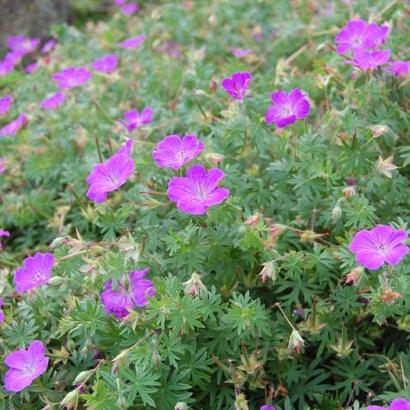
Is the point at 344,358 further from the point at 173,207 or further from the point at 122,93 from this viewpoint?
the point at 122,93

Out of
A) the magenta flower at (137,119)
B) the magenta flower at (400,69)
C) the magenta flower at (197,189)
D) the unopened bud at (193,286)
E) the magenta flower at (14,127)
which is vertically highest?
the magenta flower at (197,189)

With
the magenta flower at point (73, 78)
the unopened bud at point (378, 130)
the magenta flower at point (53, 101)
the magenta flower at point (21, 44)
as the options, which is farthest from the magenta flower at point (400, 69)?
the magenta flower at point (21, 44)

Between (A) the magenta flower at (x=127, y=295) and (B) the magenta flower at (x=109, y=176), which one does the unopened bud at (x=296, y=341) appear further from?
(B) the magenta flower at (x=109, y=176)

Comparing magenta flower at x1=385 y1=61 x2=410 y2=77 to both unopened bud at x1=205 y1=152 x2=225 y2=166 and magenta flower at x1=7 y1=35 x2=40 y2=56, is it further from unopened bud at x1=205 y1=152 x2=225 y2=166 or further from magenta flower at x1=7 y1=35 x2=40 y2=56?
magenta flower at x1=7 y1=35 x2=40 y2=56

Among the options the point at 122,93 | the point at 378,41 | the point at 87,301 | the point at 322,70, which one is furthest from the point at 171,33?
the point at 87,301

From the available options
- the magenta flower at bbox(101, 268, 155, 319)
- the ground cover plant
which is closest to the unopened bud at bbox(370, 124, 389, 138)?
the ground cover plant

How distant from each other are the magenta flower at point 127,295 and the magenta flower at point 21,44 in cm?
274

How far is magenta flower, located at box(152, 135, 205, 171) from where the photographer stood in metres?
2.13

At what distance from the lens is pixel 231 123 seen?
2.52 m

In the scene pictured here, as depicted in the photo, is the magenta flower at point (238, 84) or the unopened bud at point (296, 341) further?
the magenta flower at point (238, 84)

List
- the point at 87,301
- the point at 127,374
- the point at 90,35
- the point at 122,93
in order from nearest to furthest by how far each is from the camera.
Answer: the point at 127,374, the point at 87,301, the point at 122,93, the point at 90,35

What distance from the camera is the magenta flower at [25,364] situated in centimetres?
203

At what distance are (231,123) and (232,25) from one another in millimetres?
2035

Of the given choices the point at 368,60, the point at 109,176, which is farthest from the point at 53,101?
the point at 368,60
